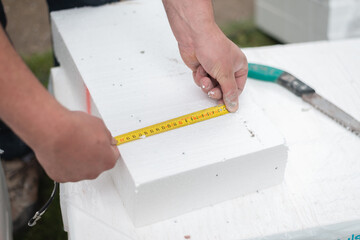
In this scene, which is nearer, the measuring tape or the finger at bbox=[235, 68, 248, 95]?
the measuring tape

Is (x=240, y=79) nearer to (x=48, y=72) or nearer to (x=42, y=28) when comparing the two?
(x=48, y=72)

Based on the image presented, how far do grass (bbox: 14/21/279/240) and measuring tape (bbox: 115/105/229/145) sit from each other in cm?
85

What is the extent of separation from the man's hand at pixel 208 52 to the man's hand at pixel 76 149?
35cm

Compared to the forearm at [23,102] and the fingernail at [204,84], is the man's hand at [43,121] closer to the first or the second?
the forearm at [23,102]

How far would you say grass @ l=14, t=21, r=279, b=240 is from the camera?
1689 millimetres

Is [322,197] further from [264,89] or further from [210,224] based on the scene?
[264,89]

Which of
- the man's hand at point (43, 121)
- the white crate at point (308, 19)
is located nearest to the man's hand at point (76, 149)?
the man's hand at point (43, 121)

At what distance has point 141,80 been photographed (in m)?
1.21

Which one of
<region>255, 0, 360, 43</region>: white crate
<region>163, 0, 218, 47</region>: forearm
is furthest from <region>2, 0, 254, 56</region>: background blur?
<region>163, 0, 218, 47</region>: forearm

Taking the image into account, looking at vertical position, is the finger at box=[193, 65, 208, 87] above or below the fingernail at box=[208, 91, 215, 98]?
above

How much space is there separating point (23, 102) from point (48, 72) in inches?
72.3

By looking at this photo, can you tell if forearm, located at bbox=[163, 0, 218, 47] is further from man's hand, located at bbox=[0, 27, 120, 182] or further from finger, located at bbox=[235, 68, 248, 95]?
man's hand, located at bbox=[0, 27, 120, 182]

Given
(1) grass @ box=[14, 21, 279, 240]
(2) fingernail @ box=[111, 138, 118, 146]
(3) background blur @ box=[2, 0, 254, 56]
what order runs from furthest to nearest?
(3) background blur @ box=[2, 0, 254, 56]
(1) grass @ box=[14, 21, 279, 240]
(2) fingernail @ box=[111, 138, 118, 146]

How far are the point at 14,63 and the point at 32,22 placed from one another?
242 cm
